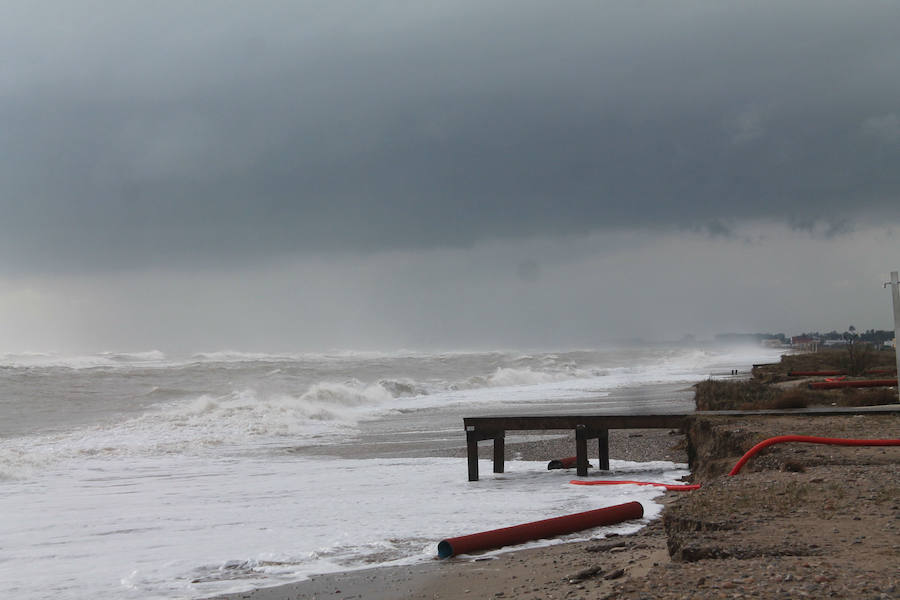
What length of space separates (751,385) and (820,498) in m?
18.7

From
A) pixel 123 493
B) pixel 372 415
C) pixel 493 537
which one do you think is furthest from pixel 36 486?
pixel 372 415

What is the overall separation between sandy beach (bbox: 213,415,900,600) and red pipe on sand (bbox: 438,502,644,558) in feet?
0.61

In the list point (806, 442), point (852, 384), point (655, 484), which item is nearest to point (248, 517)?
point (655, 484)

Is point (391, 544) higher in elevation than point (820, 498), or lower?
lower

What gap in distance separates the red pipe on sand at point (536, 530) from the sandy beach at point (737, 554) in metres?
0.19

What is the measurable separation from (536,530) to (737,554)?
10.2ft

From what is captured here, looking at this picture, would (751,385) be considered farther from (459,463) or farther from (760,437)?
(760,437)

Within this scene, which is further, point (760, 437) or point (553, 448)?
point (553, 448)

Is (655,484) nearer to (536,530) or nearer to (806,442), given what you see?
(806,442)

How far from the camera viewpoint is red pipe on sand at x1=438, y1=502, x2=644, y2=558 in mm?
7973

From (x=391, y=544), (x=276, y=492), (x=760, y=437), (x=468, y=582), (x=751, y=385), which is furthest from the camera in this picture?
(x=751, y=385)

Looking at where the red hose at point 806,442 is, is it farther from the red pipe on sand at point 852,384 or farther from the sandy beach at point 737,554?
the red pipe on sand at point 852,384

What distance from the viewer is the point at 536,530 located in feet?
28.0

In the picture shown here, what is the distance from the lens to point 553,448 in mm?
17859
